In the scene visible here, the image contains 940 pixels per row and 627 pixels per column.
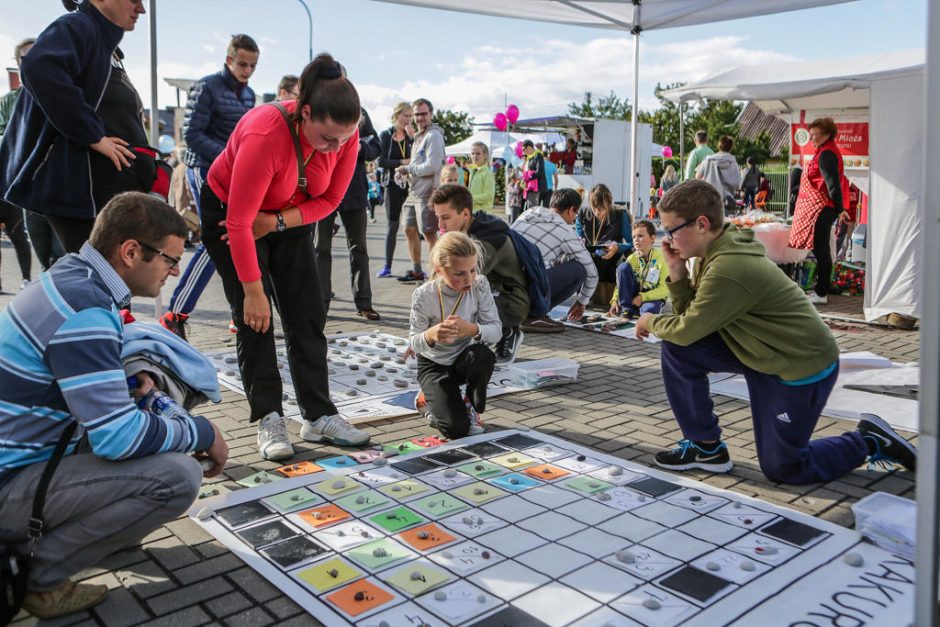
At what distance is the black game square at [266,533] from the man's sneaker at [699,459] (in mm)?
1601

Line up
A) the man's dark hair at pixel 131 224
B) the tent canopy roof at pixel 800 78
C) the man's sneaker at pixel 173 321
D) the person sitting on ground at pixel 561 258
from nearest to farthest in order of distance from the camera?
the man's dark hair at pixel 131 224 → the man's sneaker at pixel 173 321 → the person sitting on ground at pixel 561 258 → the tent canopy roof at pixel 800 78

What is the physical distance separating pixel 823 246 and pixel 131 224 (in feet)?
24.3

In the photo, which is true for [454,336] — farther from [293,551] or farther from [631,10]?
[631,10]

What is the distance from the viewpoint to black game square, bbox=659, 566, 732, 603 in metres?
2.31

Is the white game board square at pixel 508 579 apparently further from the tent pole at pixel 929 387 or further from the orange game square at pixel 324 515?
the tent pole at pixel 929 387

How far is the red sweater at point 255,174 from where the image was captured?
3.13 metres

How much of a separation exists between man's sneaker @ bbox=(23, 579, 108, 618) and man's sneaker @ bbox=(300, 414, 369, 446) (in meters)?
1.48

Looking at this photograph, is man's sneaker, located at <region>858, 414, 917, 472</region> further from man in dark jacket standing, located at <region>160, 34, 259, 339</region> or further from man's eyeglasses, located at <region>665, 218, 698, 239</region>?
man in dark jacket standing, located at <region>160, 34, 259, 339</region>

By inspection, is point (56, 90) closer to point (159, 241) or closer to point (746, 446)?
point (159, 241)

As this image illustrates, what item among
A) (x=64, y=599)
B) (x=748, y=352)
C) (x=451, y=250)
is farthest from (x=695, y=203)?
(x=64, y=599)

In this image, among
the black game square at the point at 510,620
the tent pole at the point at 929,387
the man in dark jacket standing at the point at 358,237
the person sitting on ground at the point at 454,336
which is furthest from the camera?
the man in dark jacket standing at the point at 358,237

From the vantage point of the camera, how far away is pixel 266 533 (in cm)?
271

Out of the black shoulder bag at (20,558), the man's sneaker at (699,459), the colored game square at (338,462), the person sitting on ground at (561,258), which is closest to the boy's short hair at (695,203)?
the man's sneaker at (699,459)

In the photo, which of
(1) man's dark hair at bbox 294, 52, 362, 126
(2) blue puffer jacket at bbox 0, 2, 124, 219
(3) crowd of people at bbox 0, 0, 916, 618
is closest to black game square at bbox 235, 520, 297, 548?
(3) crowd of people at bbox 0, 0, 916, 618
